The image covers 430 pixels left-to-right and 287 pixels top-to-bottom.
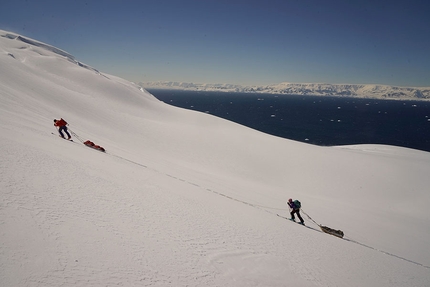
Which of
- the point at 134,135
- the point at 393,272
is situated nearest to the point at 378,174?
the point at 393,272

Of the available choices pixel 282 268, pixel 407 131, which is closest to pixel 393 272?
pixel 282 268

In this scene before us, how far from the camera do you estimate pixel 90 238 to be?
5453 mm

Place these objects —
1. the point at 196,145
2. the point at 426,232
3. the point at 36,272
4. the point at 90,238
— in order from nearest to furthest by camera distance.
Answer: the point at 36,272, the point at 90,238, the point at 426,232, the point at 196,145

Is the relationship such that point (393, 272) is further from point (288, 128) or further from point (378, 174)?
point (288, 128)

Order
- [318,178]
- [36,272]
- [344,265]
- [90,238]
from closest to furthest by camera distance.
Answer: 1. [36,272]
2. [90,238]
3. [344,265]
4. [318,178]

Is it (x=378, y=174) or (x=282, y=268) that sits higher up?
(x=378, y=174)

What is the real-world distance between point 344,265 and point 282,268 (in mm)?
3358

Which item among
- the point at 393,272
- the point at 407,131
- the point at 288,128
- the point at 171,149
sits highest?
the point at 407,131

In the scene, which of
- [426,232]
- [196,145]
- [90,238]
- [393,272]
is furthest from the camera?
[196,145]

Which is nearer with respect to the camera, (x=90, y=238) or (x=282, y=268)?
(x=90, y=238)

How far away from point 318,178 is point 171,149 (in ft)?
57.6

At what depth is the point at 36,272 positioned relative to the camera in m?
4.05

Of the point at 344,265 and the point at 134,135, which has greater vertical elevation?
the point at 134,135

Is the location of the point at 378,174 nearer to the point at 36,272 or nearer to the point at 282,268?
the point at 282,268
